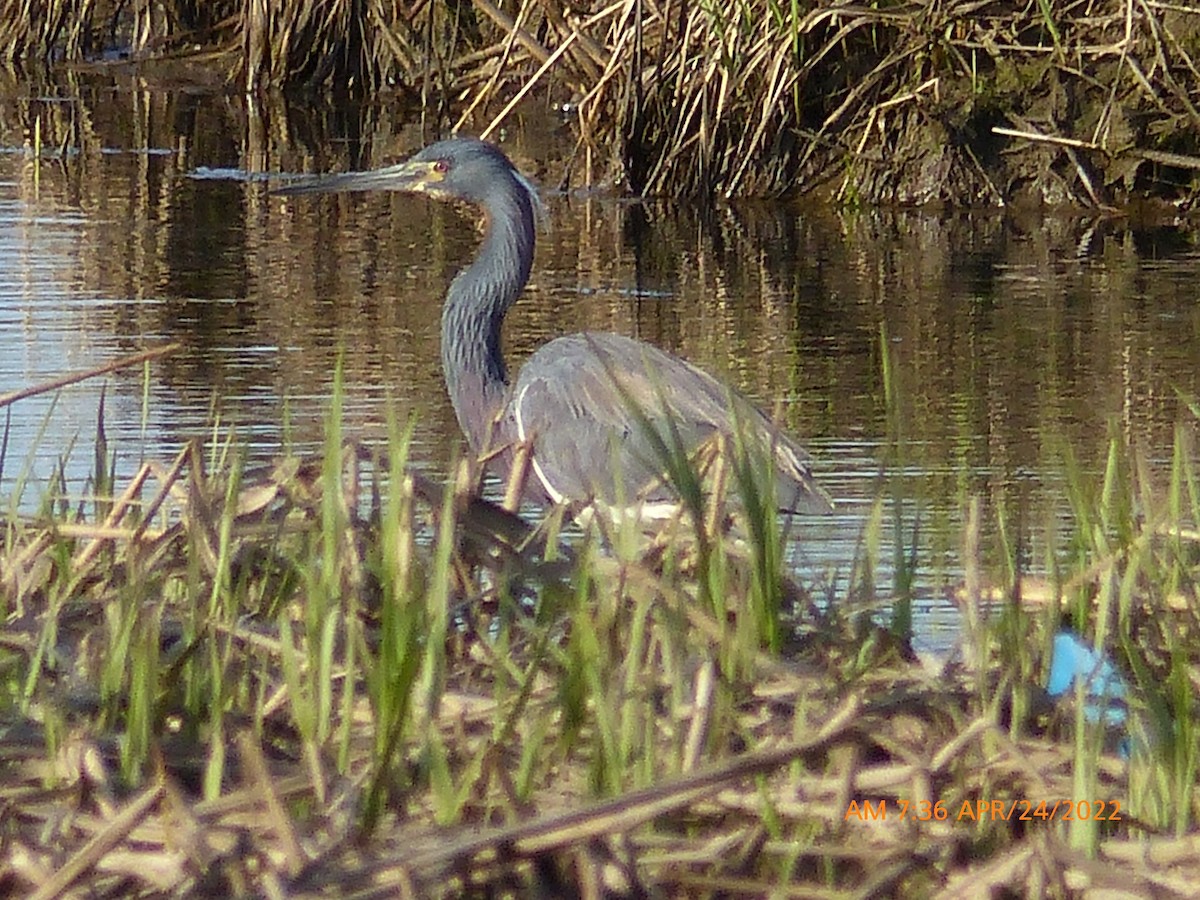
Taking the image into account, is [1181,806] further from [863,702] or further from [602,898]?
[602,898]

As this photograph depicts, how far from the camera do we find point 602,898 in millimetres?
2561

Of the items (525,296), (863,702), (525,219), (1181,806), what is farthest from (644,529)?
(525,296)

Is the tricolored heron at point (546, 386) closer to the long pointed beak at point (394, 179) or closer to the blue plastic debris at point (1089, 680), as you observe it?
the long pointed beak at point (394, 179)

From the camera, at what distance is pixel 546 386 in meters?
6.06

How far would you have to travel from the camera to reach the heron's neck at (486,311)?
21.6 feet

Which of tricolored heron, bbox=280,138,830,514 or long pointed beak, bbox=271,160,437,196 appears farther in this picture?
long pointed beak, bbox=271,160,437,196

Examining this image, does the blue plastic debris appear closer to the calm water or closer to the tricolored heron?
the calm water
